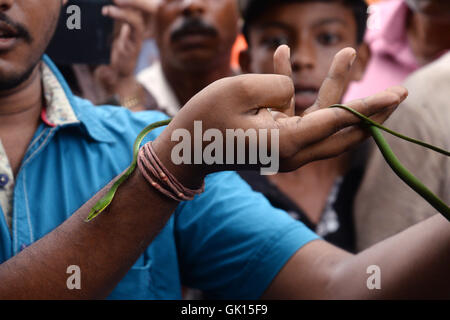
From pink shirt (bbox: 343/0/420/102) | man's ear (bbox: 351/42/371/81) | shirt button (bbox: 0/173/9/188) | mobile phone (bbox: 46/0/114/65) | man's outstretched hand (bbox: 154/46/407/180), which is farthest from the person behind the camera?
pink shirt (bbox: 343/0/420/102)

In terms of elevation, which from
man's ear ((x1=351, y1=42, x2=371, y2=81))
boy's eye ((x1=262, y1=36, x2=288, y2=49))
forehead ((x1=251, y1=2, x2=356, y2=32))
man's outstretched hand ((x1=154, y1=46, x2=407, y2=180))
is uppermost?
forehead ((x1=251, y1=2, x2=356, y2=32))

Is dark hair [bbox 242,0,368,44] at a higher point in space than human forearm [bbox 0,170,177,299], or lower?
higher

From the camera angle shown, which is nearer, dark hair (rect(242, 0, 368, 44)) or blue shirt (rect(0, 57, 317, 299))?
blue shirt (rect(0, 57, 317, 299))

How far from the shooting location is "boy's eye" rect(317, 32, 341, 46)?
1.37 meters

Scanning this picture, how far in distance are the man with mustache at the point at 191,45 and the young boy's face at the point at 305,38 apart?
19cm

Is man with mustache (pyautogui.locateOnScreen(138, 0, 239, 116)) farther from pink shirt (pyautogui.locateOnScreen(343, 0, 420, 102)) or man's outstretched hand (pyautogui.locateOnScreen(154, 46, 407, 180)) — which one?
man's outstretched hand (pyautogui.locateOnScreen(154, 46, 407, 180))

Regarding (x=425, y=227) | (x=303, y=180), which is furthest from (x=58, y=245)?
(x=303, y=180)

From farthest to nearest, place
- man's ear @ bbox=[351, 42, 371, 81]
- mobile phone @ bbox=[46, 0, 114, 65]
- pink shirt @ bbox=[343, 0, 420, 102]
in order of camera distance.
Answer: pink shirt @ bbox=[343, 0, 420, 102]
man's ear @ bbox=[351, 42, 371, 81]
mobile phone @ bbox=[46, 0, 114, 65]

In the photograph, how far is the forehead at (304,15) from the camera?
1373 mm

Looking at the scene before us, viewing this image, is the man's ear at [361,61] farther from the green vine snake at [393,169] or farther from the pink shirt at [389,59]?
the green vine snake at [393,169]

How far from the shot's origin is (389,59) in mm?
1896

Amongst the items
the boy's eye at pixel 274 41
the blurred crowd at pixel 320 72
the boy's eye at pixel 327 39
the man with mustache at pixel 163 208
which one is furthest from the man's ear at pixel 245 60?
the man with mustache at pixel 163 208

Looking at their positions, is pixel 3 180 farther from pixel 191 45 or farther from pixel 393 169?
pixel 191 45

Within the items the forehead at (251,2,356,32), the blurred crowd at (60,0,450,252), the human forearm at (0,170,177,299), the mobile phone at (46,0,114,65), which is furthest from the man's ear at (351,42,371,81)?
the human forearm at (0,170,177,299)
